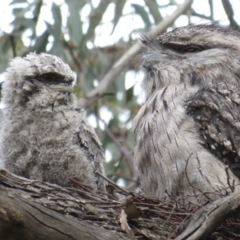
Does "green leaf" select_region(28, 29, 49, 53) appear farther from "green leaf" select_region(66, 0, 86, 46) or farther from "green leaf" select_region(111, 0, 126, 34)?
"green leaf" select_region(111, 0, 126, 34)

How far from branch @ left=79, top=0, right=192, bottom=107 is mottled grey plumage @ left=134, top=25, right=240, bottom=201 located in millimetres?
985

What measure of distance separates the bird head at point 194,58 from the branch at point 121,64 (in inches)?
36.2

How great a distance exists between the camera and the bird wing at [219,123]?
3.28 meters

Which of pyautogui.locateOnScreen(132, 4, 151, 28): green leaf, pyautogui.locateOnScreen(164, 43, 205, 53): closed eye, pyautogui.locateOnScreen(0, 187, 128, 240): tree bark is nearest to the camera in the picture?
pyautogui.locateOnScreen(0, 187, 128, 240): tree bark

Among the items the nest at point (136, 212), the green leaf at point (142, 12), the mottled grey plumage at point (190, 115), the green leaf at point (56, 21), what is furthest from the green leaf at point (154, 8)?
the nest at point (136, 212)

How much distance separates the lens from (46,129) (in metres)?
3.33

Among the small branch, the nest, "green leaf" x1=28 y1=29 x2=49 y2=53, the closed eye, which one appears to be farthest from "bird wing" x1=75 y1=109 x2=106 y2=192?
the small branch

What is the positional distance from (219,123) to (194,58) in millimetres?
583

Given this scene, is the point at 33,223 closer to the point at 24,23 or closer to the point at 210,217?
the point at 210,217

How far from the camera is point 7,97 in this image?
11.5ft

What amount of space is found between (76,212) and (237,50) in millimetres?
1540

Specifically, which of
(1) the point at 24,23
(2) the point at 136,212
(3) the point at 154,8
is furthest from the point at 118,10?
(2) the point at 136,212

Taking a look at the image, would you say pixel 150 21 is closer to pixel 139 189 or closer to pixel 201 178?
pixel 139 189

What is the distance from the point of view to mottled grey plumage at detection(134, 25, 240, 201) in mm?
3254
